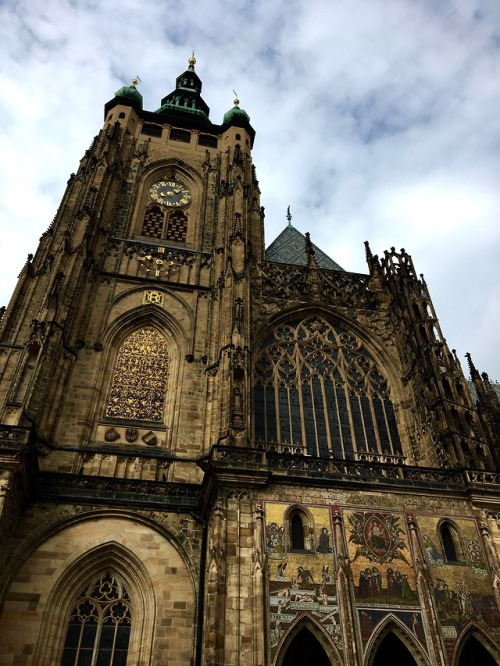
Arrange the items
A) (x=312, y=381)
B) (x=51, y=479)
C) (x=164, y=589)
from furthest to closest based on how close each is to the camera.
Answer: (x=312, y=381) → (x=51, y=479) → (x=164, y=589)

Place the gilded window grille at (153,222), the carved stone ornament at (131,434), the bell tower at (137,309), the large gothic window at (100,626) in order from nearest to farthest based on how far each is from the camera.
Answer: the large gothic window at (100,626) → the bell tower at (137,309) → the carved stone ornament at (131,434) → the gilded window grille at (153,222)

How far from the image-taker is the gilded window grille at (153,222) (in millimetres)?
21281

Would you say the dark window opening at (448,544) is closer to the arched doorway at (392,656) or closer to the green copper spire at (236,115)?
the arched doorway at (392,656)

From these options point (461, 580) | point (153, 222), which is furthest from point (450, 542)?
point (153, 222)

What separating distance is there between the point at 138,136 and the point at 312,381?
562 inches

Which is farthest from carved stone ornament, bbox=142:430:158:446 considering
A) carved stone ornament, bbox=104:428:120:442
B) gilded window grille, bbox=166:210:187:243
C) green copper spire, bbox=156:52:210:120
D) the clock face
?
green copper spire, bbox=156:52:210:120

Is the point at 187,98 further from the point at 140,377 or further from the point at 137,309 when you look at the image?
the point at 140,377

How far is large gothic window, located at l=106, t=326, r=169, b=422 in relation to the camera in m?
15.5

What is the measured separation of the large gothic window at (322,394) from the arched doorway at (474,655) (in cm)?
526

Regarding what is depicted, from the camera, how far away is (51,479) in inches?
511

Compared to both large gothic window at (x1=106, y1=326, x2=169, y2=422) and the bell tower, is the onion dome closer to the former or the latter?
the bell tower

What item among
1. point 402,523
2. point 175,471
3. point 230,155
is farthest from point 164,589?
point 230,155

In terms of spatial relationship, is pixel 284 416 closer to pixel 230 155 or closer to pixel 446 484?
pixel 446 484

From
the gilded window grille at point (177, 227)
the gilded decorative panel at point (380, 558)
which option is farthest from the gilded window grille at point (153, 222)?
the gilded decorative panel at point (380, 558)
